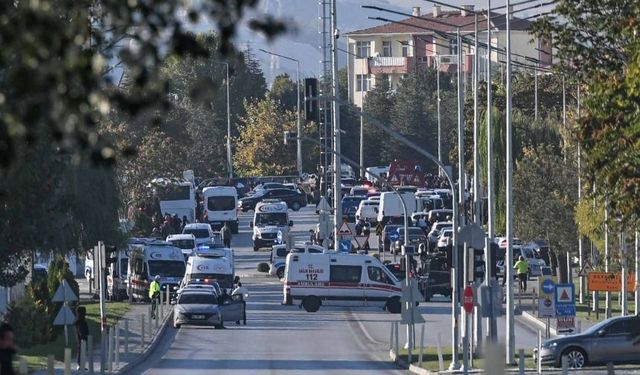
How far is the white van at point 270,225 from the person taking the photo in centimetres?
8600

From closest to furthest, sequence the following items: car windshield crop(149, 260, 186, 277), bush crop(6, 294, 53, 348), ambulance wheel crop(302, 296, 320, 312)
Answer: bush crop(6, 294, 53, 348) < ambulance wheel crop(302, 296, 320, 312) < car windshield crop(149, 260, 186, 277)

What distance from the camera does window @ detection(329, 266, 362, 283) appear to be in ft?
187

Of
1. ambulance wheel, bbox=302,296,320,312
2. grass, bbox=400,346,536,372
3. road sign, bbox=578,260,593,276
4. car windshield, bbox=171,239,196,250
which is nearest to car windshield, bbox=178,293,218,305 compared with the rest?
ambulance wheel, bbox=302,296,320,312

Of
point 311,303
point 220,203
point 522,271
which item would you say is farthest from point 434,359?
point 220,203

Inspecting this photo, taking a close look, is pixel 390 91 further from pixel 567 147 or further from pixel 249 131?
pixel 567 147

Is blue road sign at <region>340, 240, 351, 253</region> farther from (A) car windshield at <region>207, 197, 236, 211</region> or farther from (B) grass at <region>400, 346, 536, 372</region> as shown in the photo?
(B) grass at <region>400, 346, 536, 372</region>

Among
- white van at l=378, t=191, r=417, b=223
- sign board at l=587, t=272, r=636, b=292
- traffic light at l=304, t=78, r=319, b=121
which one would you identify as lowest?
sign board at l=587, t=272, r=636, b=292

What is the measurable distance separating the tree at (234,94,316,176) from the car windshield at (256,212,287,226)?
43070 mm

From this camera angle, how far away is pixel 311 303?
191ft

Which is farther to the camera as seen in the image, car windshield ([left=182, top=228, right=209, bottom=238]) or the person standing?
car windshield ([left=182, top=228, right=209, bottom=238])

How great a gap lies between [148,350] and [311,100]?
29.2 ft

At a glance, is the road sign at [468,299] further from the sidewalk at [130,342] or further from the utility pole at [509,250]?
the sidewalk at [130,342]

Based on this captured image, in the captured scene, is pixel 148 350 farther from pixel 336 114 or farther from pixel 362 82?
pixel 362 82

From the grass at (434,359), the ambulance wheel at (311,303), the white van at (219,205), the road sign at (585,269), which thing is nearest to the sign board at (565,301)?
the grass at (434,359)
